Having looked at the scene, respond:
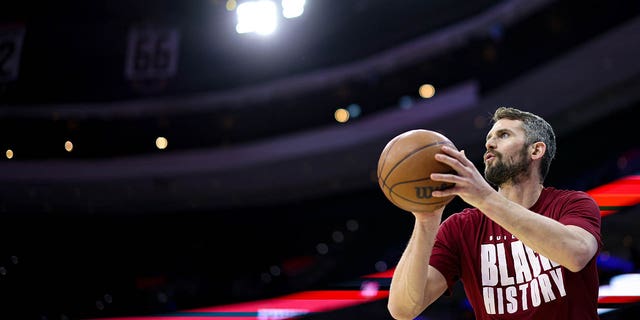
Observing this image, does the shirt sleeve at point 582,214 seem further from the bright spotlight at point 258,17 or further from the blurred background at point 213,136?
the bright spotlight at point 258,17

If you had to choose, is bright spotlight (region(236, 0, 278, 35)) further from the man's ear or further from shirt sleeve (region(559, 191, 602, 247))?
shirt sleeve (region(559, 191, 602, 247))

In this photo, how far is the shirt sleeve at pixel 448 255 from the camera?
2.98 m

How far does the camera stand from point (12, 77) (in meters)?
14.2

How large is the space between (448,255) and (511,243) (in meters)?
0.32

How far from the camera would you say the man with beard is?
2.32m

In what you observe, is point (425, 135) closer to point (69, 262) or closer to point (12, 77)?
point (12, 77)

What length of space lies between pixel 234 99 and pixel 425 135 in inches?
493

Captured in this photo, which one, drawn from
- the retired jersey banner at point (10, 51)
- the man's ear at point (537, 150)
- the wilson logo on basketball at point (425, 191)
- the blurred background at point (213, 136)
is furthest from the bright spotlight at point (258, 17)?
the wilson logo on basketball at point (425, 191)

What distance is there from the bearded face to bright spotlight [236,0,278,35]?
1174 cm

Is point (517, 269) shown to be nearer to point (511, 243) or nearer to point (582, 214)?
point (511, 243)

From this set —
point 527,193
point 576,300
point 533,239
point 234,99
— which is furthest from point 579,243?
point 234,99

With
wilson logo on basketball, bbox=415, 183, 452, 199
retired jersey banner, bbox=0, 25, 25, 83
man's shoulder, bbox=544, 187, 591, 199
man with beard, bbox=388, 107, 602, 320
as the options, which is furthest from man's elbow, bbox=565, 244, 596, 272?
retired jersey banner, bbox=0, 25, 25, 83

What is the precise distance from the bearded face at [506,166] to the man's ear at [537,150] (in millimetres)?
48

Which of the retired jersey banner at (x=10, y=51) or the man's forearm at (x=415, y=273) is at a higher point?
the retired jersey banner at (x=10, y=51)
